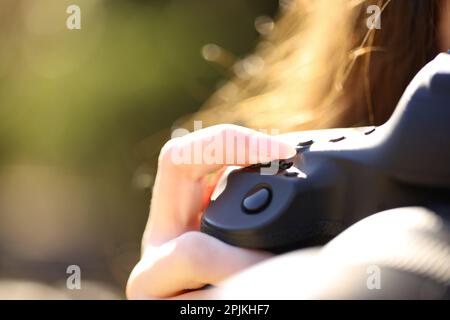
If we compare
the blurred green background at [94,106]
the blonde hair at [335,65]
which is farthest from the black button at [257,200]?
the blurred green background at [94,106]

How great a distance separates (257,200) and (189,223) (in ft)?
0.29

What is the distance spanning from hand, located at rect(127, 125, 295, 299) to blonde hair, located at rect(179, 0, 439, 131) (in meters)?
0.20

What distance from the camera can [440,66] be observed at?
1.64 ft

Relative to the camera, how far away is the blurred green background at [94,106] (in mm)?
2738

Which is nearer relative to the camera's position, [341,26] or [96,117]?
[341,26]

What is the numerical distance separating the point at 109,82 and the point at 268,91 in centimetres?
191

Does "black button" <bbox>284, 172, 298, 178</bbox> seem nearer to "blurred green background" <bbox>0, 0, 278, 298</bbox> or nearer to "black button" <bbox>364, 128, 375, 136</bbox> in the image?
"black button" <bbox>364, 128, 375, 136</bbox>

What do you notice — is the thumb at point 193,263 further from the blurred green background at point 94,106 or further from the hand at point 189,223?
the blurred green background at point 94,106

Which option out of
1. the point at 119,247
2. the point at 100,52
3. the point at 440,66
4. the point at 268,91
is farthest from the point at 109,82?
the point at 440,66

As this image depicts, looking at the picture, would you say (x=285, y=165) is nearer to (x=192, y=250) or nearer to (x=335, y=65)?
(x=192, y=250)
